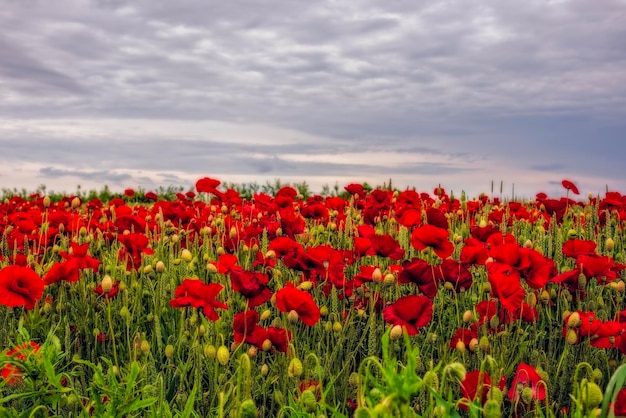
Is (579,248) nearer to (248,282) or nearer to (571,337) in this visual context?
(571,337)

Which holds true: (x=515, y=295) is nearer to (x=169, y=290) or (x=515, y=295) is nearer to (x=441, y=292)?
(x=441, y=292)

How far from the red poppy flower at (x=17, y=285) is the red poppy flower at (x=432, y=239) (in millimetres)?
1657

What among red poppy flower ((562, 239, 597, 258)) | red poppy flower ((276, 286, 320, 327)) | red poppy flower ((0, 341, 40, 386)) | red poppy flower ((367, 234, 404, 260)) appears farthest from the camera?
red poppy flower ((562, 239, 597, 258))

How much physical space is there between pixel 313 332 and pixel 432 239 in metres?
0.72

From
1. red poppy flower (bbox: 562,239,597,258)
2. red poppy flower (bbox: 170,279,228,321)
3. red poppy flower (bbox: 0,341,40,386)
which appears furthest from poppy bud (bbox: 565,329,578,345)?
red poppy flower (bbox: 0,341,40,386)

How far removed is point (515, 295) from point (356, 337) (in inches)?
39.4

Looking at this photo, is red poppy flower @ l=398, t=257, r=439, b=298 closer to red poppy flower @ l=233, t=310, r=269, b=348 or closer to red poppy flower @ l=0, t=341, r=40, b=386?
red poppy flower @ l=233, t=310, r=269, b=348

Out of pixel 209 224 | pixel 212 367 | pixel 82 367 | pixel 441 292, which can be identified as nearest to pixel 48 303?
pixel 82 367

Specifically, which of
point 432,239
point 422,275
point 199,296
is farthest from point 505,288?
point 199,296

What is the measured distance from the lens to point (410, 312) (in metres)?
2.42

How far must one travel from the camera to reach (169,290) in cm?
359

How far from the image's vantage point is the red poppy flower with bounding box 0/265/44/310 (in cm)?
276

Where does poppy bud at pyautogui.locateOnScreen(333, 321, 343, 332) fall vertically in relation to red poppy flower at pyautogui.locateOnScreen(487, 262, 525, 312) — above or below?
below

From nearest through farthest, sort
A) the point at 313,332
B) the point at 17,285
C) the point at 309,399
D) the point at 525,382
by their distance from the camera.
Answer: the point at 309,399 → the point at 525,382 → the point at 17,285 → the point at 313,332
